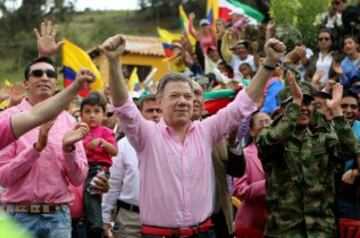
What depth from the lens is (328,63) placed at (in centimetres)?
1030

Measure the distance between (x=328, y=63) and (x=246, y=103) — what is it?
570 centimetres

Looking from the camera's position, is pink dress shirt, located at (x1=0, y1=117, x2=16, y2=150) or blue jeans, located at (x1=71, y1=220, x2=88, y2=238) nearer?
pink dress shirt, located at (x1=0, y1=117, x2=16, y2=150)

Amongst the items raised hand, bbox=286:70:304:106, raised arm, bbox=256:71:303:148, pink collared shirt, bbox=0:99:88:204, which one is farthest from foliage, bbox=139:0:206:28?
pink collared shirt, bbox=0:99:88:204

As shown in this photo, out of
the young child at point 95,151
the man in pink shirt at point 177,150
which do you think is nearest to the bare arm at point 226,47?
the young child at point 95,151

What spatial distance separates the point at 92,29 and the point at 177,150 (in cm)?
5378

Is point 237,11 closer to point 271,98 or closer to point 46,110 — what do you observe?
point 271,98

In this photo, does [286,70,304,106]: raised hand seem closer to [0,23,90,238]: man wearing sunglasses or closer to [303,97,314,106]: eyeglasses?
[303,97,314,106]: eyeglasses

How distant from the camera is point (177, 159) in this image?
4852 mm

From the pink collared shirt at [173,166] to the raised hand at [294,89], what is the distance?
0.48 m

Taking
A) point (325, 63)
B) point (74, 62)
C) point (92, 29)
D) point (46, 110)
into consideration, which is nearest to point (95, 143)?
point (46, 110)

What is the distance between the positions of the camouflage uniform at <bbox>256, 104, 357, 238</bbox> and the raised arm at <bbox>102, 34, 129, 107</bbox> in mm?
1408

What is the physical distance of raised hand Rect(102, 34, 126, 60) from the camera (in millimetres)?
4551

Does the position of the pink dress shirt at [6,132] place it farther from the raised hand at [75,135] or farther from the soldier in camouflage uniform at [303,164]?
the soldier in camouflage uniform at [303,164]

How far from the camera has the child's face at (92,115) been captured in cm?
680
